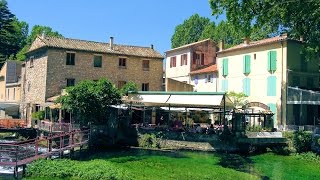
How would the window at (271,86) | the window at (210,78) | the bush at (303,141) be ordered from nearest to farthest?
the bush at (303,141) < the window at (271,86) < the window at (210,78)

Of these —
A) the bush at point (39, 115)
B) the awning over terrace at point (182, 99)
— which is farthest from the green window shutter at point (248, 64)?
the bush at point (39, 115)

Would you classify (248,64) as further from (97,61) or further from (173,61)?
(97,61)

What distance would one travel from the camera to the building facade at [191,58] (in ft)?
158

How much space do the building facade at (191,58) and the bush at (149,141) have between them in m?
16.9

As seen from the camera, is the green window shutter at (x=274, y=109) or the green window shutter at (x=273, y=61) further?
the green window shutter at (x=273, y=61)

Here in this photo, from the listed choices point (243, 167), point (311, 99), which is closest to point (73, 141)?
point (243, 167)

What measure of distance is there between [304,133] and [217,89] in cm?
1527

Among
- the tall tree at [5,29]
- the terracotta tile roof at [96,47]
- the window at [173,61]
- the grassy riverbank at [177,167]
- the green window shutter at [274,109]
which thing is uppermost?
the tall tree at [5,29]

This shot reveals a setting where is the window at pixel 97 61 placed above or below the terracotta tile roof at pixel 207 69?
above

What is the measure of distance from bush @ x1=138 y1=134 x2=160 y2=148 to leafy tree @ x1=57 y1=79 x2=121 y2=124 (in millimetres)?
4293

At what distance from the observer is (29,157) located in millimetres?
22781

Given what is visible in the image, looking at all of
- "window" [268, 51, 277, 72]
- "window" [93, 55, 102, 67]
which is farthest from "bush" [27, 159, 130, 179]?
"window" [93, 55, 102, 67]

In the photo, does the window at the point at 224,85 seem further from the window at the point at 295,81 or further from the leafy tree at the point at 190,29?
the leafy tree at the point at 190,29

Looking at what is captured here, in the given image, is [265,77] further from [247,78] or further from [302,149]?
[302,149]
